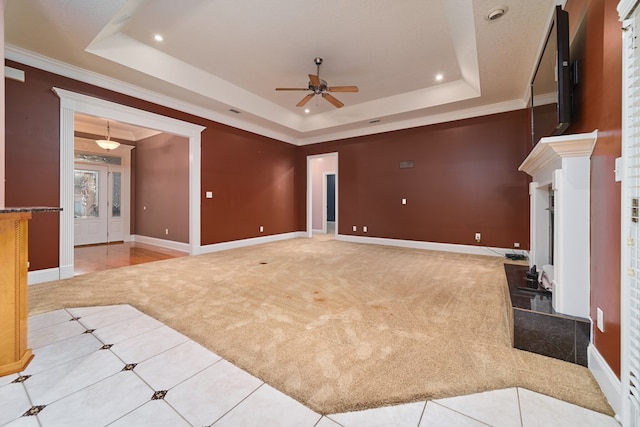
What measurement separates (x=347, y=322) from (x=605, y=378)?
1542mm

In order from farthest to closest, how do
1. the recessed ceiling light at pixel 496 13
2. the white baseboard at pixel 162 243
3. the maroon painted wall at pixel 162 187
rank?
1. the maroon painted wall at pixel 162 187
2. the white baseboard at pixel 162 243
3. the recessed ceiling light at pixel 496 13

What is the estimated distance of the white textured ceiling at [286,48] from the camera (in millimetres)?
2746

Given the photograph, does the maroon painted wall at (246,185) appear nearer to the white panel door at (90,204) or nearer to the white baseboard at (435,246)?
the white baseboard at (435,246)

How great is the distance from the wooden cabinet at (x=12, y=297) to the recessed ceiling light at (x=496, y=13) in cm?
414

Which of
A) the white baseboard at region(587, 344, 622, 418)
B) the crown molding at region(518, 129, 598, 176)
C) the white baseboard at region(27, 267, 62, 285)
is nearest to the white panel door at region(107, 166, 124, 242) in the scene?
the white baseboard at region(27, 267, 62, 285)

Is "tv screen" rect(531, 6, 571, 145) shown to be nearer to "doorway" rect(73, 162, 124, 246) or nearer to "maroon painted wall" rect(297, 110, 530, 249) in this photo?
"maroon painted wall" rect(297, 110, 530, 249)

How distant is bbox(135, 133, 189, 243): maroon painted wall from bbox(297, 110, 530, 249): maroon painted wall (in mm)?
3673

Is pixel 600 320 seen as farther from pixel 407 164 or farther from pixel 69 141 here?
pixel 69 141

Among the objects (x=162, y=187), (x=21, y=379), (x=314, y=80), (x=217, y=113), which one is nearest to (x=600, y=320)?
(x=21, y=379)

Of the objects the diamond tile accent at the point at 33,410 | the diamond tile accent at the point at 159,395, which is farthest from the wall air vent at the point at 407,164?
the diamond tile accent at the point at 33,410

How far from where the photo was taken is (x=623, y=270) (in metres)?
1.23

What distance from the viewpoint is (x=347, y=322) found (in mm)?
2229

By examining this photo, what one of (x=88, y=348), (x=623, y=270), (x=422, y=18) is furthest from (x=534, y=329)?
(x=422, y=18)

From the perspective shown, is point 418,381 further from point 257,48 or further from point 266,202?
point 266,202
